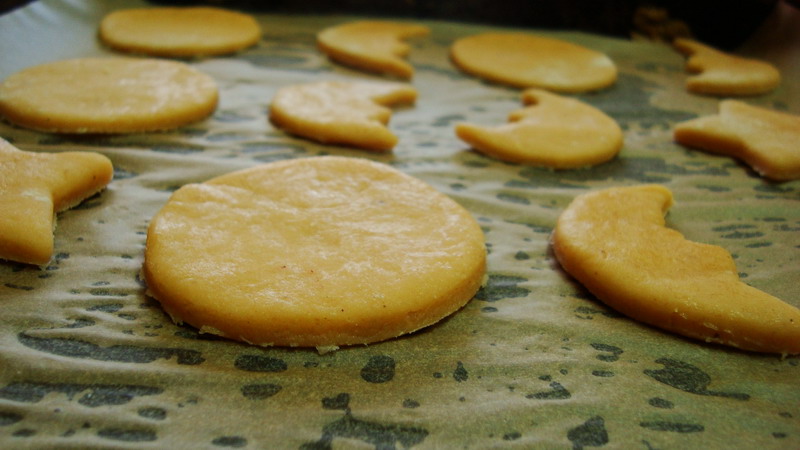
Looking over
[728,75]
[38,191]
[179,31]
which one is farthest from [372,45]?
[38,191]

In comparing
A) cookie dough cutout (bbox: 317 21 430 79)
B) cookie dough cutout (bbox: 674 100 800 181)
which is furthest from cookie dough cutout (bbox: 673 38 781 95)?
cookie dough cutout (bbox: 317 21 430 79)

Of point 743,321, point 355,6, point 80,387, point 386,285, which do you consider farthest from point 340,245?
point 355,6

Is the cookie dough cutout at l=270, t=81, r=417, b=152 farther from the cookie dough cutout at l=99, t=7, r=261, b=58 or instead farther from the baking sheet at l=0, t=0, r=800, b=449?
the cookie dough cutout at l=99, t=7, r=261, b=58

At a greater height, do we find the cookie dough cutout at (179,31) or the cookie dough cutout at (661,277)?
the cookie dough cutout at (179,31)

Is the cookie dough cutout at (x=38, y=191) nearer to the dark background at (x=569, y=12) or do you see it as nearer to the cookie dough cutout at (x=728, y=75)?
the dark background at (x=569, y=12)

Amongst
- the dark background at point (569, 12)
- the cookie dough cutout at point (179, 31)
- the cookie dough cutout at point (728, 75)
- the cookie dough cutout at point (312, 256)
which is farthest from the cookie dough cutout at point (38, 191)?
the cookie dough cutout at point (728, 75)

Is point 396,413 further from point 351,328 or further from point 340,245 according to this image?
point 340,245
